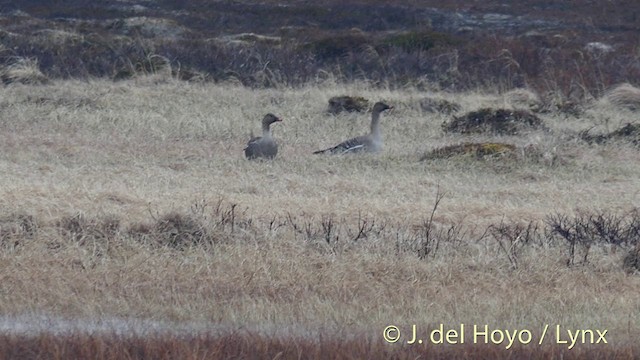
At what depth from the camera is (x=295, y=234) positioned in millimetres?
8141

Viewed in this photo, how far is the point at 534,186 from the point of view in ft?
36.6

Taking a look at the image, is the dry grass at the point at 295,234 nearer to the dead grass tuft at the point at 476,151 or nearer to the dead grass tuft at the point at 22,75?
the dead grass tuft at the point at 476,151

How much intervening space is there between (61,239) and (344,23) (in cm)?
2727

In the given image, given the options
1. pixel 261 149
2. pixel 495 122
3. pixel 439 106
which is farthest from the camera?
pixel 439 106

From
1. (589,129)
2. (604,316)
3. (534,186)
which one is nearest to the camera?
(604,316)

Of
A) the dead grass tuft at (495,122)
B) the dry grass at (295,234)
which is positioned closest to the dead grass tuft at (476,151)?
the dry grass at (295,234)

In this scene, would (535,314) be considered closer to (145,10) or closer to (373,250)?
(373,250)

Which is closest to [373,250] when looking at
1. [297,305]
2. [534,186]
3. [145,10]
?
[297,305]

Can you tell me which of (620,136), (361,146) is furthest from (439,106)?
(361,146)

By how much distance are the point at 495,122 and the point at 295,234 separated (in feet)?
24.5

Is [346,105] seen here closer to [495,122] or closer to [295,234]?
[495,122]

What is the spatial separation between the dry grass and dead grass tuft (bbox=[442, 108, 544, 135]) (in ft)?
1.11

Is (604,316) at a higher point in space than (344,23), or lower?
higher

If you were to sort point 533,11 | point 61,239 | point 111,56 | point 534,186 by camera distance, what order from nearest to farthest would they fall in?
1. point 61,239
2. point 534,186
3. point 111,56
4. point 533,11
